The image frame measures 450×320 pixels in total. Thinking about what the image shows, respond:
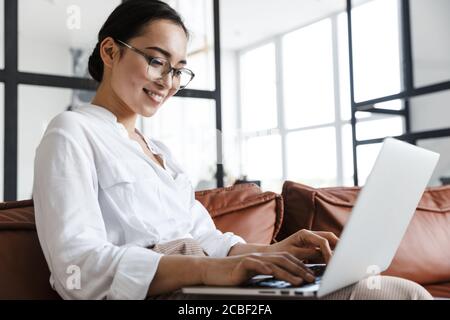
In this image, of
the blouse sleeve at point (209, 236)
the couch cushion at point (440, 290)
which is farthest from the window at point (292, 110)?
the blouse sleeve at point (209, 236)

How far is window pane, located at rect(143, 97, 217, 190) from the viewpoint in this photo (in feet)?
11.4

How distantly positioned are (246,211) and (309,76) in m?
7.52

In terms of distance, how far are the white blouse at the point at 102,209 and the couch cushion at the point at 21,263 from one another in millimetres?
109

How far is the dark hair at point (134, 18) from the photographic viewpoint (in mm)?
1182

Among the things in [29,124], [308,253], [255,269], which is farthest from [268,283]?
[29,124]

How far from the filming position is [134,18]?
3.89 feet

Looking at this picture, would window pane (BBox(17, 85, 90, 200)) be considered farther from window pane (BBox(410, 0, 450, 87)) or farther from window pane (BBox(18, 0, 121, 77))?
window pane (BBox(410, 0, 450, 87))

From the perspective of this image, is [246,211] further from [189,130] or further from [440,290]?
[189,130]

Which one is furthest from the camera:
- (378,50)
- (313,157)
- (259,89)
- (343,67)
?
(259,89)

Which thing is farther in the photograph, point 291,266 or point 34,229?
point 34,229

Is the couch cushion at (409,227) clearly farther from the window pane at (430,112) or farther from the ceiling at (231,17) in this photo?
the window pane at (430,112)

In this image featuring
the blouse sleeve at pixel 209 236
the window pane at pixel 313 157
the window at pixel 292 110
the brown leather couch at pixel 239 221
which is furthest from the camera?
the window at pixel 292 110

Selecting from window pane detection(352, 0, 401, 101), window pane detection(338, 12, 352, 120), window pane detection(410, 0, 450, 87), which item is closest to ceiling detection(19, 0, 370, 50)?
window pane detection(338, 12, 352, 120)
